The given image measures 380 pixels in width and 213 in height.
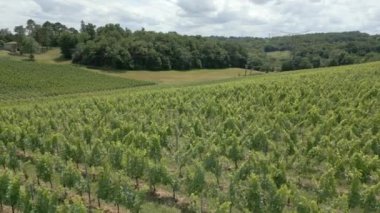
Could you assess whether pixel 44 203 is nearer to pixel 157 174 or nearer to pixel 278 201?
pixel 157 174

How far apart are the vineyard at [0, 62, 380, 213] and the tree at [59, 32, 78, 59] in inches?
2934

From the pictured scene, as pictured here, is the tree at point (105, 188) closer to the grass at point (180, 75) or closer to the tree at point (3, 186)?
the tree at point (3, 186)

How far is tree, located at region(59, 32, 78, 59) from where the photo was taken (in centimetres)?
10688

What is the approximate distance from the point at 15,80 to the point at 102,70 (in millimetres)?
25412

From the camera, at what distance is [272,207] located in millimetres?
14758

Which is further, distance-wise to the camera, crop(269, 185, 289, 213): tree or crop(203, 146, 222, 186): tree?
crop(203, 146, 222, 186): tree

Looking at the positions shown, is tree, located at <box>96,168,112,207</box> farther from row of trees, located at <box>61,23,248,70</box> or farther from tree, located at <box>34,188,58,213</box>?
row of trees, located at <box>61,23,248,70</box>

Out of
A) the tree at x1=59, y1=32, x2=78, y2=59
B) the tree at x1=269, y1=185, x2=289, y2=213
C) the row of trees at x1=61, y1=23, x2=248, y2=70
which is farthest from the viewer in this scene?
the tree at x1=59, y1=32, x2=78, y2=59

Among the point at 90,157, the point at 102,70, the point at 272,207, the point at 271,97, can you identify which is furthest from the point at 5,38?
the point at 272,207

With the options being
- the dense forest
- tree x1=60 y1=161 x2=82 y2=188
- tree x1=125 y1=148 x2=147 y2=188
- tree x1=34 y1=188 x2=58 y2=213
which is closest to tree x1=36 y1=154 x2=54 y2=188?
tree x1=60 y1=161 x2=82 y2=188

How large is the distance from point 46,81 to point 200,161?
181 ft

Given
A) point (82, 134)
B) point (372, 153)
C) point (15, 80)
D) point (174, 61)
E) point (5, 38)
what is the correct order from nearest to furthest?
point (372, 153)
point (82, 134)
point (15, 80)
point (174, 61)
point (5, 38)

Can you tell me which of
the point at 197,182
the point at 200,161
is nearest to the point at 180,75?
the point at 200,161

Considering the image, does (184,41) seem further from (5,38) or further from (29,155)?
(29,155)
